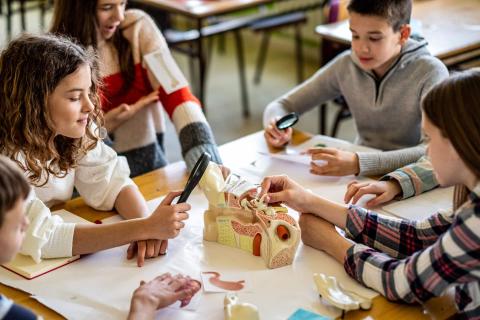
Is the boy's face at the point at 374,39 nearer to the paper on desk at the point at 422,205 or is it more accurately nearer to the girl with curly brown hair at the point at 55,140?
the paper on desk at the point at 422,205

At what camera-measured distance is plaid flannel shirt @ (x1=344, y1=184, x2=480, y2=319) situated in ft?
3.94

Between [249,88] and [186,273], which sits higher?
[186,273]

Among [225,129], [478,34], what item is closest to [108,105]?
[478,34]

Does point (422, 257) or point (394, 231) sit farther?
point (394, 231)

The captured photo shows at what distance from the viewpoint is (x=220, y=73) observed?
4.86m

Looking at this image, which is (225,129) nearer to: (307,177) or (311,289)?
(307,177)

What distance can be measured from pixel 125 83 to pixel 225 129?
1883 millimetres

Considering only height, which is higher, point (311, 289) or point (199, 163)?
point (199, 163)

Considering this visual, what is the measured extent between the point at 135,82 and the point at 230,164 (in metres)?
0.48

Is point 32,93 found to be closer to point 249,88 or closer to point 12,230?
point 12,230

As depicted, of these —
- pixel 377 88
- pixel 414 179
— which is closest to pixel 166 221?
pixel 414 179

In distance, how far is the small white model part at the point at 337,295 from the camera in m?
1.27

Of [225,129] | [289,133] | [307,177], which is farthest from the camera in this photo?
[225,129]

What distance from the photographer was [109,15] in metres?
2.04
